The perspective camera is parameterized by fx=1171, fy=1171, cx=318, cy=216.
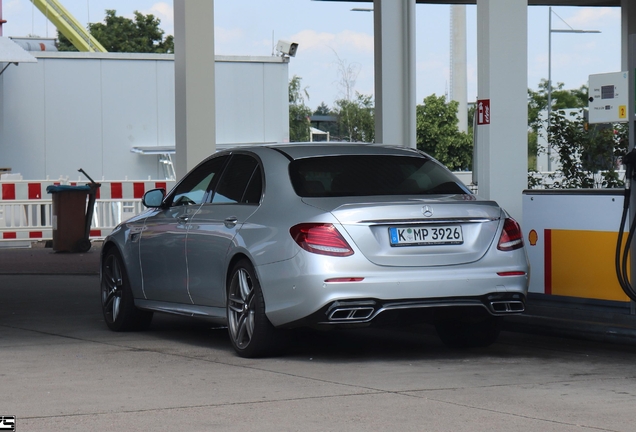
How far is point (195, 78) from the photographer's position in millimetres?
13547

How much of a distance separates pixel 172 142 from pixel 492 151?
24.2 metres

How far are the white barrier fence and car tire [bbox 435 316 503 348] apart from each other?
607 inches

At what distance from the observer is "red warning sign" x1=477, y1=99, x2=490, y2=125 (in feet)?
34.4

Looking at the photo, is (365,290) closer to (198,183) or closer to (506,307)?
(506,307)

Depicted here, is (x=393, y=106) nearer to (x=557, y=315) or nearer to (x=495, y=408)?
(x=557, y=315)

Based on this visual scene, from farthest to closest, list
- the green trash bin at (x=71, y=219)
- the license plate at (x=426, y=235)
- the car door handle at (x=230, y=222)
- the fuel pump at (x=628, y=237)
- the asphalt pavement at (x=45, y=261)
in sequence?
1. the green trash bin at (x=71, y=219)
2. the asphalt pavement at (x=45, y=261)
3. the fuel pump at (x=628, y=237)
4. the car door handle at (x=230, y=222)
5. the license plate at (x=426, y=235)

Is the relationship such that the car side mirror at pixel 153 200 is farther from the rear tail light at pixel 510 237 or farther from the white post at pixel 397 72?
the white post at pixel 397 72

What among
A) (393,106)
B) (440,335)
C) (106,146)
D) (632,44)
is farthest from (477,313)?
(106,146)

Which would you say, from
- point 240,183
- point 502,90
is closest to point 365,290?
A: point 240,183

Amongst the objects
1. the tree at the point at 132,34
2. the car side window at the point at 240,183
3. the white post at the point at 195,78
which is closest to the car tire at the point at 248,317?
the car side window at the point at 240,183

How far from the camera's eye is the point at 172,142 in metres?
34.0

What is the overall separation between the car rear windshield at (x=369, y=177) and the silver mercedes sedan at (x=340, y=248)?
0.01 metres

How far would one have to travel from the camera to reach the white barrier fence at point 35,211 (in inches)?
914

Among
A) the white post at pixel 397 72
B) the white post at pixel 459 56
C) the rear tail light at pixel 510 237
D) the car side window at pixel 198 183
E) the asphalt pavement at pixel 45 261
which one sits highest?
the white post at pixel 459 56
